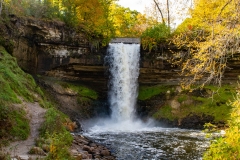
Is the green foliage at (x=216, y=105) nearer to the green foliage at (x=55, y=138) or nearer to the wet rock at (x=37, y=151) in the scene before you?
the green foliage at (x=55, y=138)

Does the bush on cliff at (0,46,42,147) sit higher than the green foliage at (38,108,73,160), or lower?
higher

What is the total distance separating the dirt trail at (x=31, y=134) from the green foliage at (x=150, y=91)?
10939mm

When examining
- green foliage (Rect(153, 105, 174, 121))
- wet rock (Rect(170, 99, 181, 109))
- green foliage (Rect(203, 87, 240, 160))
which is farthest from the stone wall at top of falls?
green foliage (Rect(203, 87, 240, 160))

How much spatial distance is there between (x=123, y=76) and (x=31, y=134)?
1356 centimetres

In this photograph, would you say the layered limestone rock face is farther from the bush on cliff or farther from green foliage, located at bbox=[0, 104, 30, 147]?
green foliage, located at bbox=[0, 104, 30, 147]

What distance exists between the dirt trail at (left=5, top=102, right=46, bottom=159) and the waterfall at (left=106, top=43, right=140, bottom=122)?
9274 mm

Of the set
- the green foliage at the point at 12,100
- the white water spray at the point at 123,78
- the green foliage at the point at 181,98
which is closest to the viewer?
the green foliage at the point at 12,100

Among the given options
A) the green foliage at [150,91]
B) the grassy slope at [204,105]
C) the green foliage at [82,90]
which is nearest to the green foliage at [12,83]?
the green foliage at [82,90]

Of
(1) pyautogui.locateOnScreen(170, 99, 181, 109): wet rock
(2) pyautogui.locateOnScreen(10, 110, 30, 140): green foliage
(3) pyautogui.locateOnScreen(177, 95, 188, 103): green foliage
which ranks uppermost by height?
(2) pyautogui.locateOnScreen(10, 110, 30, 140): green foliage

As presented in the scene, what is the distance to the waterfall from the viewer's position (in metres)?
21.7

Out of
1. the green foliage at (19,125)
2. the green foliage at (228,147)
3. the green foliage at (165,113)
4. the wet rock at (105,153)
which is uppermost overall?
the green foliage at (228,147)

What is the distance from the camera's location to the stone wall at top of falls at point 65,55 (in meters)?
18.5

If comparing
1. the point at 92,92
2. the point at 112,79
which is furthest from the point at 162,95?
the point at 92,92

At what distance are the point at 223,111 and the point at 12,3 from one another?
724 inches
